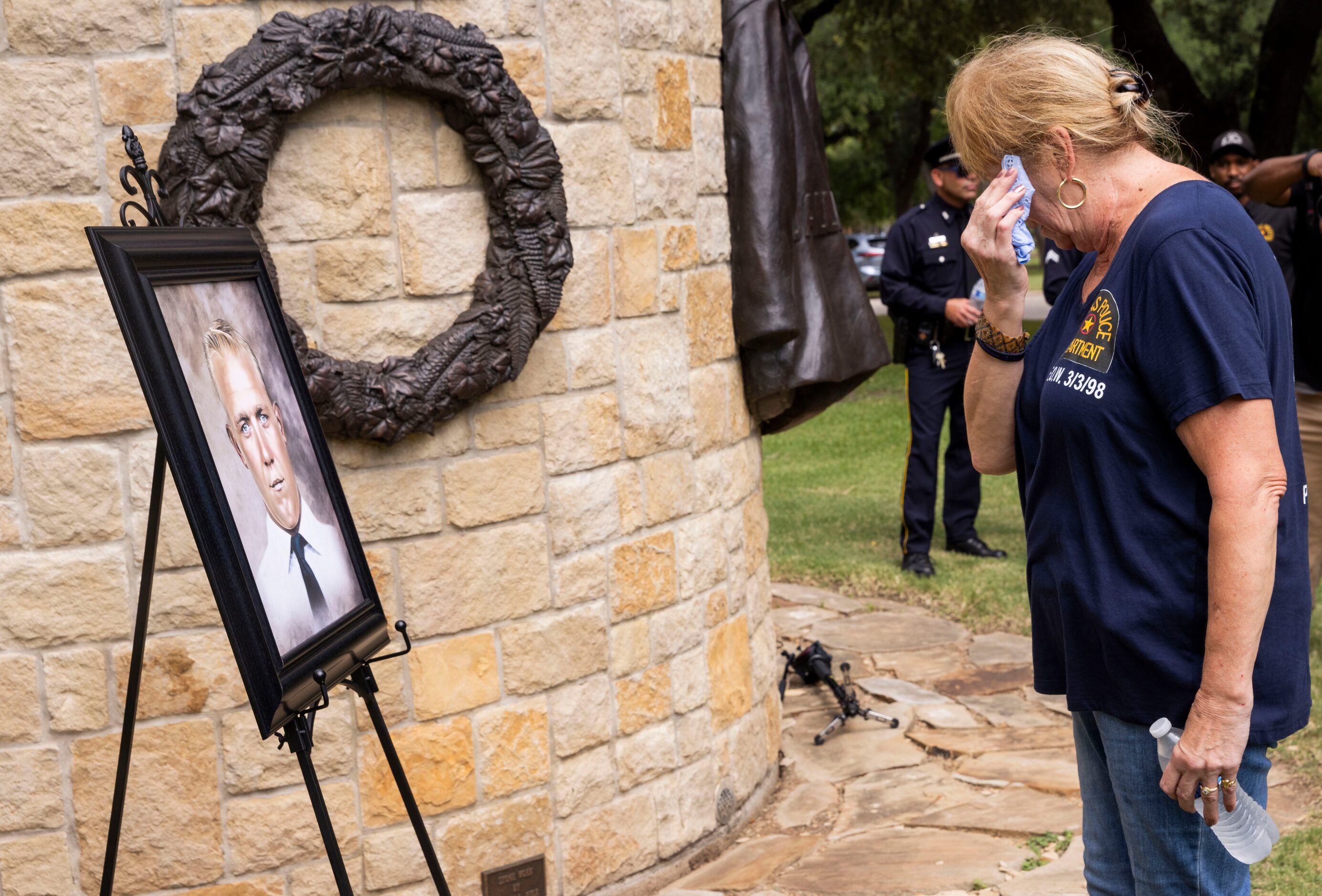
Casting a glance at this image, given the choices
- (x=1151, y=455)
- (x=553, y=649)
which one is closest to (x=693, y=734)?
(x=553, y=649)

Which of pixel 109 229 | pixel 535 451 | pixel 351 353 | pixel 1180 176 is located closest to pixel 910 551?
pixel 535 451

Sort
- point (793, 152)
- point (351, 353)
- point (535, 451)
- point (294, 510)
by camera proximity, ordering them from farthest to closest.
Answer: point (793, 152) → point (535, 451) → point (351, 353) → point (294, 510)

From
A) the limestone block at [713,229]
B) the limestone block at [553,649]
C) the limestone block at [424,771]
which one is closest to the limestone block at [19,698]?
the limestone block at [424,771]

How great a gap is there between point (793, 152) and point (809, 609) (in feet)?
9.72

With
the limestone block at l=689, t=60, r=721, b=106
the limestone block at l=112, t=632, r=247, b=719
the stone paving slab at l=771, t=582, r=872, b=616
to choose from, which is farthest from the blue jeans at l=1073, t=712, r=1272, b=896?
the stone paving slab at l=771, t=582, r=872, b=616

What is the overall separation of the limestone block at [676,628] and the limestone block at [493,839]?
1.82ft

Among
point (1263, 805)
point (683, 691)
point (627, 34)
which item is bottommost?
point (683, 691)

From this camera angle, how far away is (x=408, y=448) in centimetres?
324

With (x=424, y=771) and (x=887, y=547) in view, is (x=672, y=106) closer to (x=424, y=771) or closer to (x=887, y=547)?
(x=424, y=771)

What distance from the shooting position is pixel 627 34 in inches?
139

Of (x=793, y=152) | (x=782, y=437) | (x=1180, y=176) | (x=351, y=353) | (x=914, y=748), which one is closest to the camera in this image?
(x=1180, y=176)

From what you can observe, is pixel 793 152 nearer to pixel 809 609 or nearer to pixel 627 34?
pixel 627 34

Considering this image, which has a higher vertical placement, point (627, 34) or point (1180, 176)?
point (627, 34)

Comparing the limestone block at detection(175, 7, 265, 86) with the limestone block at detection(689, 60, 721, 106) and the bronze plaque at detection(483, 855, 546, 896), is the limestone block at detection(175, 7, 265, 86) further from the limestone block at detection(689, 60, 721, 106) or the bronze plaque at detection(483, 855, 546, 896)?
the bronze plaque at detection(483, 855, 546, 896)
